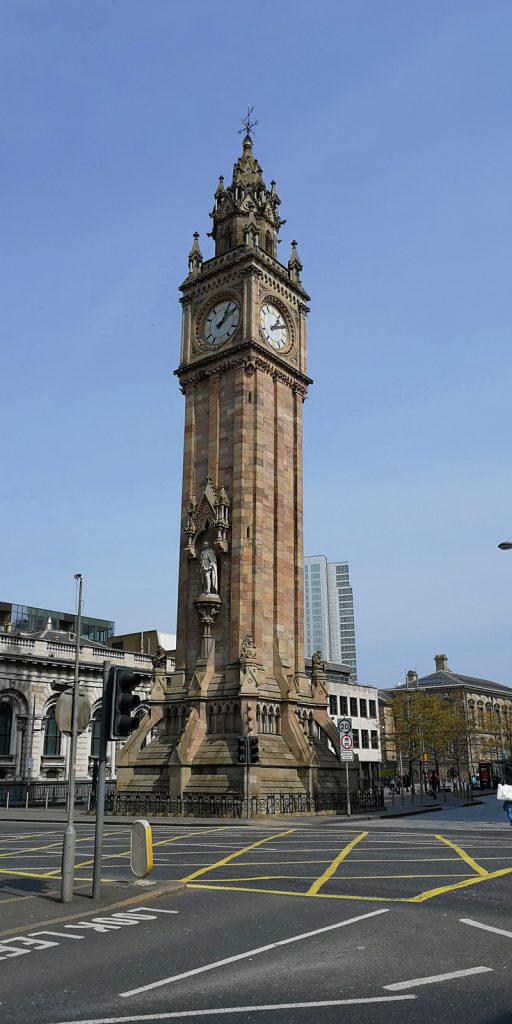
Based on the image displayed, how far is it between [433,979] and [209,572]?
35.8 meters

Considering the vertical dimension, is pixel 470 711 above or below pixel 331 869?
above

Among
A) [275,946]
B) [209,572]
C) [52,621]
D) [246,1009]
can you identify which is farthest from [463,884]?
[52,621]

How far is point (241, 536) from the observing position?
43906 mm

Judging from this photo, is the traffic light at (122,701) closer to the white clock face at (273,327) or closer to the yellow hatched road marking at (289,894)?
the yellow hatched road marking at (289,894)

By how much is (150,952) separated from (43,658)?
54646 millimetres

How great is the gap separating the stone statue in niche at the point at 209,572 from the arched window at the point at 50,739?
1007 inches

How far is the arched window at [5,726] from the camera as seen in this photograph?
59375mm

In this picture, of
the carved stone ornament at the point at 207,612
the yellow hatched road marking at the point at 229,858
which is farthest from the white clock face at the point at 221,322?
the yellow hatched road marking at the point at 229,858

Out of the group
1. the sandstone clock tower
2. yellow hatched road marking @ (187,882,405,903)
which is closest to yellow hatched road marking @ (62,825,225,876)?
yellow hatched road marking @ (187,882,405,903)

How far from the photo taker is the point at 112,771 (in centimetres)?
6700

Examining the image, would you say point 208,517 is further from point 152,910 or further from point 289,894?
point 152,910

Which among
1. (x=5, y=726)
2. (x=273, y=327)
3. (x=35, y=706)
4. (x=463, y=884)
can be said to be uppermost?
(x=273, y=327)

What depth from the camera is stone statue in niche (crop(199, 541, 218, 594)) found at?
142 feet

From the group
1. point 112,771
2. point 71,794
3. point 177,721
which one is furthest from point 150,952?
point 112,771
